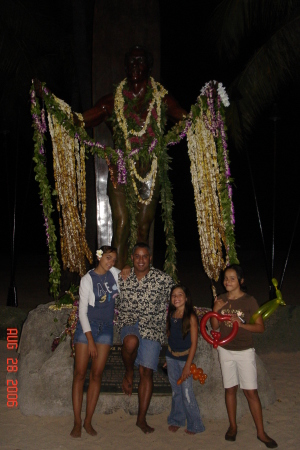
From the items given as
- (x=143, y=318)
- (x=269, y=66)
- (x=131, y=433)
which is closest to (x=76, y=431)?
(x=131, y=433)

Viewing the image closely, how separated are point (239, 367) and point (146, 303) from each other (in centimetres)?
95

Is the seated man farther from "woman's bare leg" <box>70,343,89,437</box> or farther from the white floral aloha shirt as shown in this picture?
"woman's bare leg" <box>70,343,89,437</box>

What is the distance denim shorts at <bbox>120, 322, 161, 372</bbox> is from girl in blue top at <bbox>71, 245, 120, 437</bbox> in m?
0.18

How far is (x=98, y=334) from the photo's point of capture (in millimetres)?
4188

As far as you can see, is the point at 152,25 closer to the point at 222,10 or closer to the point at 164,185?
the point at 164,185

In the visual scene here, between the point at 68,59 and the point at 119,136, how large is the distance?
9981 millimetres

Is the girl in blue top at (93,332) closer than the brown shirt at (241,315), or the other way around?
the brown shirt at (241,315)

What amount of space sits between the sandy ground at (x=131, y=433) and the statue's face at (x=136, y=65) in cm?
353

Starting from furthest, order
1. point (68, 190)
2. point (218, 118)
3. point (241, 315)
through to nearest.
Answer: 1. point (68, 190)
2. point (218, 118)
3. point (241, 315)

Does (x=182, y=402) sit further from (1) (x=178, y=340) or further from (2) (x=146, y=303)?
(2) (x=146, y=303)

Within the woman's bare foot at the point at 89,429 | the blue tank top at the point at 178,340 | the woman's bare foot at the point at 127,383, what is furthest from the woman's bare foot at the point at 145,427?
the blue tank top at the point at 178,340

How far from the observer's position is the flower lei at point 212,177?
16.8ft

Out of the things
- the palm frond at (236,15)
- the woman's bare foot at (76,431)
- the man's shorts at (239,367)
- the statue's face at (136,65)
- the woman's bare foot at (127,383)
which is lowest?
the woman's bare foot at (76,431)

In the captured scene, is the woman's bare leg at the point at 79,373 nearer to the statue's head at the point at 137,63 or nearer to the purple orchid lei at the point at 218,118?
the purple orchid lei at the point at 218,118
